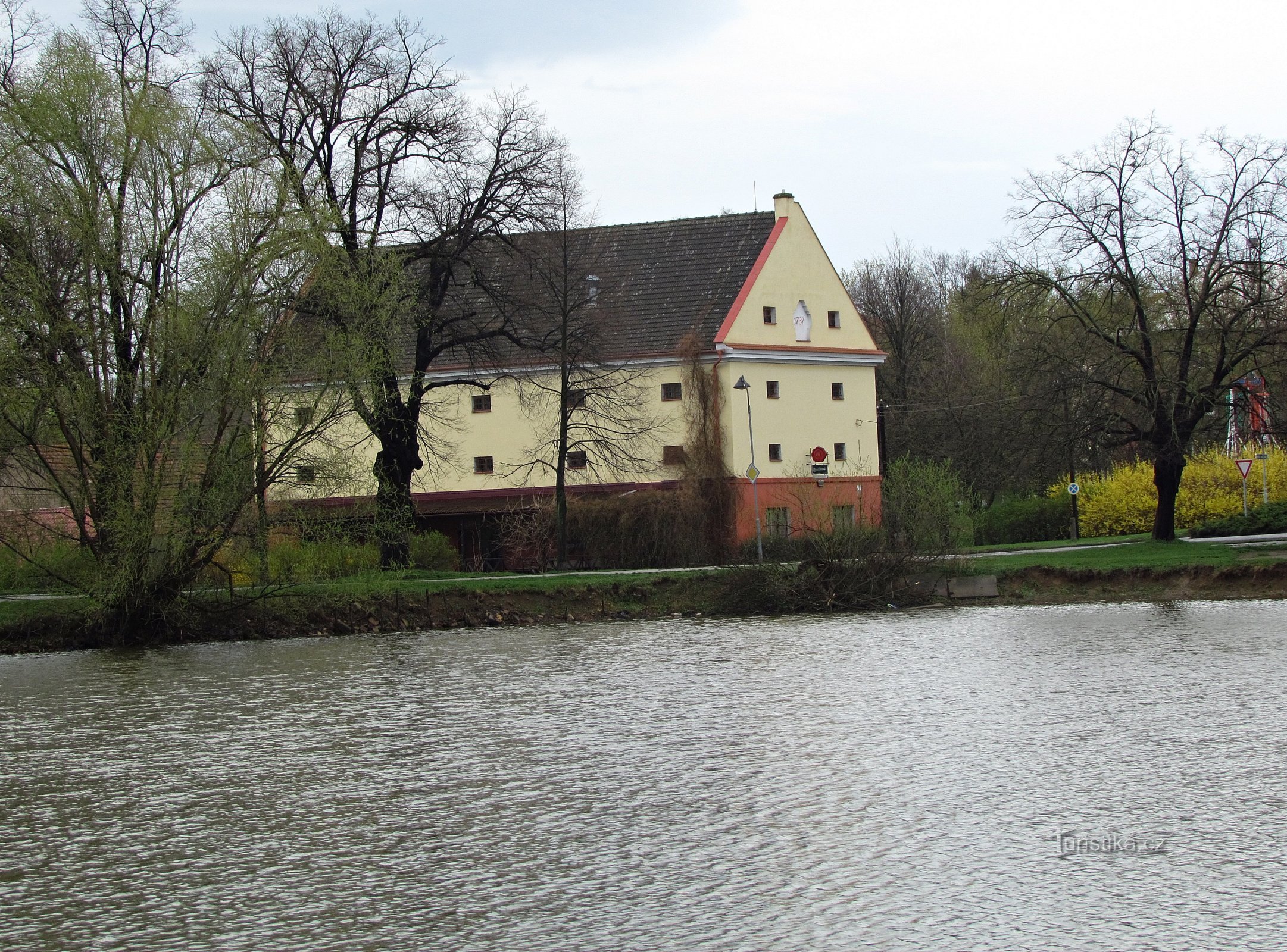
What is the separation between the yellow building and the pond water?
91.4 ft

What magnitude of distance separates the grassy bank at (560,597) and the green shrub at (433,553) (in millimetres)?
7166

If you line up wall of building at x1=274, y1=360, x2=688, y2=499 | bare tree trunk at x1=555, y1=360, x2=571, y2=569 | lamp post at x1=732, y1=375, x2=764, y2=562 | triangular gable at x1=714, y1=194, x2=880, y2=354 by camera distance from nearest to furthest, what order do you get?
1. bare tree trunk at x1=555, y1=360, x2=571, y2=569
2. lamp post at x1=732, y1=375, x2=764, y2=562
3. wall of building at x1=274, y1=360, x2=688, y2=499
4. triangular gable at x1=714, y1=194, x2=880, y2=354

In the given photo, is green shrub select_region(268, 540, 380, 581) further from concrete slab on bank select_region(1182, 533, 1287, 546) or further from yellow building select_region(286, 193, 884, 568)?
concrete slab on bank select_region(1182, 533, 1287, 546)

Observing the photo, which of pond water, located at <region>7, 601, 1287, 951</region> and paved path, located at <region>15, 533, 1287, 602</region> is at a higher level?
paved path, located at <region>15, 533, 1287, 602</region>

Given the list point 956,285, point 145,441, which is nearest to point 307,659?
point 145,441

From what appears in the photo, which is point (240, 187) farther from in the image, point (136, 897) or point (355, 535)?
point (136, 897)

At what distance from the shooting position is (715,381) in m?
50.5

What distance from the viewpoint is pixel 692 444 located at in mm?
49375

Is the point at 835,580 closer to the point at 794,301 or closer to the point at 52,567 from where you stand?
the point at 52,567

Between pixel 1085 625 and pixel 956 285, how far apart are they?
213 ft

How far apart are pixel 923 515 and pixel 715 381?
18.2 metres

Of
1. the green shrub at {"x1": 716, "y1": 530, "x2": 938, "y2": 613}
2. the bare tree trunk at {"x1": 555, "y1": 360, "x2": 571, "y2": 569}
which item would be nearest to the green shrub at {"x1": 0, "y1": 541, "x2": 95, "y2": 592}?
the green shrub at {"x1": 716, "y1": 530, "x2": 938, "y2": 613}

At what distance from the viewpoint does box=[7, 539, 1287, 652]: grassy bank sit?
30.6m

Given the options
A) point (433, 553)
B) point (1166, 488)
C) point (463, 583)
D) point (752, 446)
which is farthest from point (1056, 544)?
point (463, 583)
